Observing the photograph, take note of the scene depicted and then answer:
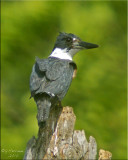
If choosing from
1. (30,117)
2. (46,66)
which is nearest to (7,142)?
(30,117)

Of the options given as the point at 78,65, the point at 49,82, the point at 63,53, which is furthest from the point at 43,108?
the point at 78,65

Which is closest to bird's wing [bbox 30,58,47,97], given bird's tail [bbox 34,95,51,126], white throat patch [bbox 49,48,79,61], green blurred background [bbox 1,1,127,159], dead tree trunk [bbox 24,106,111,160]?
bird's tail [bbox 34,95,51,126]

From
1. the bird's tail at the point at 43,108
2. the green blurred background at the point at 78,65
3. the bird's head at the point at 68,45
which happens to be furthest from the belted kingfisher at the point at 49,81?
the green blurred background at the point at 78,65

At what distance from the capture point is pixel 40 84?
193 inches

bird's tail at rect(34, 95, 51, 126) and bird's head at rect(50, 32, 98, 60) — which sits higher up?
bird's head at rect(50, 32, 98, 60)

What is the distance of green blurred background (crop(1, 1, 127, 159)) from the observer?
6.82m

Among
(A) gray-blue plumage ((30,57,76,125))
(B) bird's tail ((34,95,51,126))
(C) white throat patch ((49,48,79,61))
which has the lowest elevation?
(B) bird's tail ((34,95,51,126))

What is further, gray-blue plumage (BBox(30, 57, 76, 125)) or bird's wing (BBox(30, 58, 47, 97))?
bird's wing (BBox(30, 58, 47, 97))

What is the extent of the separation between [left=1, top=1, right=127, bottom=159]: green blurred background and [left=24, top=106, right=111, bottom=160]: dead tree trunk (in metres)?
1.75

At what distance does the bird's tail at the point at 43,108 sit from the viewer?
15.1 feet

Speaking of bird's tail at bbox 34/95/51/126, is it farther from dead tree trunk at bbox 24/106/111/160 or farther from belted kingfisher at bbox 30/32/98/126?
dead tree trunk at bbox 24/106/111/160

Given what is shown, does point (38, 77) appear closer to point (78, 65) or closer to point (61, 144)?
point (61, 144)

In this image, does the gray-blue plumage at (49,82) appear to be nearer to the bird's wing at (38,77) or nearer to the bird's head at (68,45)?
the bird's wing at (38,77)

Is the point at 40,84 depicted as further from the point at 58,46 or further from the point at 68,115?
the point at 58,46
